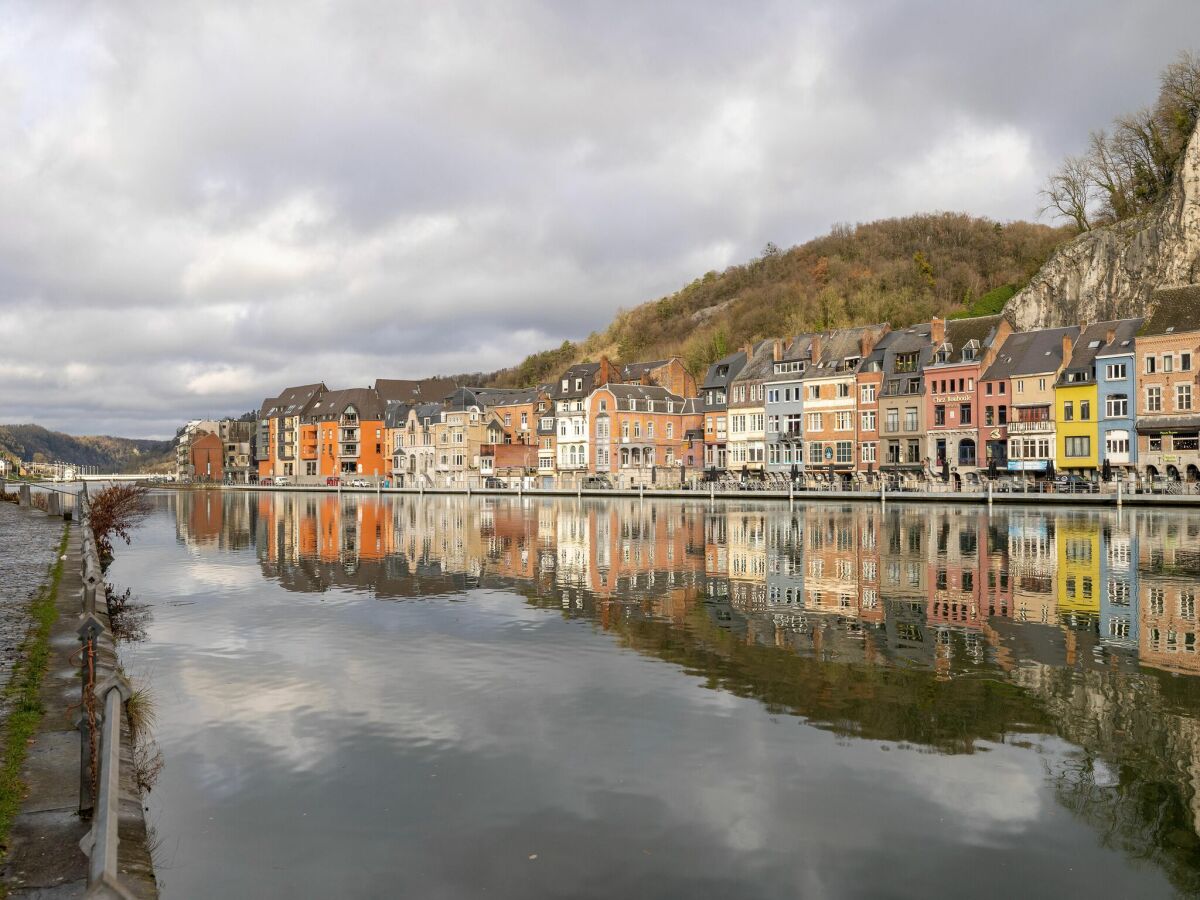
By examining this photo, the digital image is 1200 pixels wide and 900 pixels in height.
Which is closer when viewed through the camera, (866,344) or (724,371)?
(866,344)

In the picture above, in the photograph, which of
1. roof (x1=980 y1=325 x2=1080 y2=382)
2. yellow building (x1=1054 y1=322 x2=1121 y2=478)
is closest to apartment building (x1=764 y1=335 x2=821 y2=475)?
roof (x1=980 y1=325 x2=1080 y2=382)

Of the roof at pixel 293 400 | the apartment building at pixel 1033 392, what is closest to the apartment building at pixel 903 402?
the apartment building at pixel 1033 392

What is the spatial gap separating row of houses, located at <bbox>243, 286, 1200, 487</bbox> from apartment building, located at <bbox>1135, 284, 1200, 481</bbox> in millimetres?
90

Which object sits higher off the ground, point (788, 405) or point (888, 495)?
point (788, 405)

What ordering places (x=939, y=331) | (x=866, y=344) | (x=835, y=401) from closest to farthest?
1. (x=939, y=331)
2. (x=866, y=344)
3. (x=835, y=401)

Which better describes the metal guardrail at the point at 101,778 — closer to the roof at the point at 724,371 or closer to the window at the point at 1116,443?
the window at the point at 1116,443

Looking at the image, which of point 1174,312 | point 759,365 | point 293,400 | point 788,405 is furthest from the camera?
point 293,400

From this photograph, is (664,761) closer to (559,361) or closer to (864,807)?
(864,807)

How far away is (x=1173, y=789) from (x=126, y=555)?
3584 centimetres

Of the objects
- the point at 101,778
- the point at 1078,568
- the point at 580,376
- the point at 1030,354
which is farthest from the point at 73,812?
the point at 580,376

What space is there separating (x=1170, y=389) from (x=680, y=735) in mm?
64655

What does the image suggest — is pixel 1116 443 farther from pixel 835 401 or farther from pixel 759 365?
pixel 759 365

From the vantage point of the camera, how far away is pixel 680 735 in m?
12.1

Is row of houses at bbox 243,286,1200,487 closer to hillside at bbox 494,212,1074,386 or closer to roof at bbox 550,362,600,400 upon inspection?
roof at bbox 550,362,600,400
